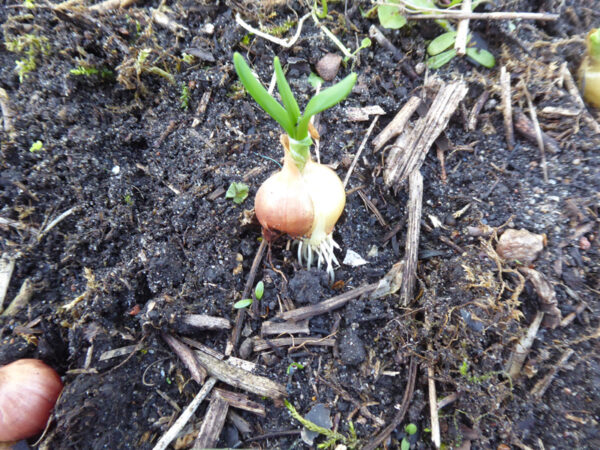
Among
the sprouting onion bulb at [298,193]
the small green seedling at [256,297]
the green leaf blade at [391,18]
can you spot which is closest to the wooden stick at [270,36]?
the green leaf blade at [391,18]

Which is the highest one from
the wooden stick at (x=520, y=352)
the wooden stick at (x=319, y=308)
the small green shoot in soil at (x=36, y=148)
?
the small green shoot in soil at (x=36, y=148)

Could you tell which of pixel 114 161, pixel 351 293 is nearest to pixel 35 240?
pixel 114 161

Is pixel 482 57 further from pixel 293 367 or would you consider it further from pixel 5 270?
pixel 5 270

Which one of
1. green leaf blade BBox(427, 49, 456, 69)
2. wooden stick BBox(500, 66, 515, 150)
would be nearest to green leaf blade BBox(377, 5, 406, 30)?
green leaf blade BBox(427, 49, 456, 69)

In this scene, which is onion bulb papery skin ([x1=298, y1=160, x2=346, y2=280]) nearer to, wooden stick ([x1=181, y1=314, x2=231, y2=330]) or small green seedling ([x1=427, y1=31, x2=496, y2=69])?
wooden stick ([x1=181, y1=314, x2=231, y2=330])

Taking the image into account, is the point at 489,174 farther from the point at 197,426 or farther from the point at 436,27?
the point at 197,426

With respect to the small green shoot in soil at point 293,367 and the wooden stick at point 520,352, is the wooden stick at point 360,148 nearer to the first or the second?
the small green shoot in soil at point 293,367

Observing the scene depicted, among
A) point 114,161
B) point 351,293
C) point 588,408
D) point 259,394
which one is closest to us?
point 588,408
